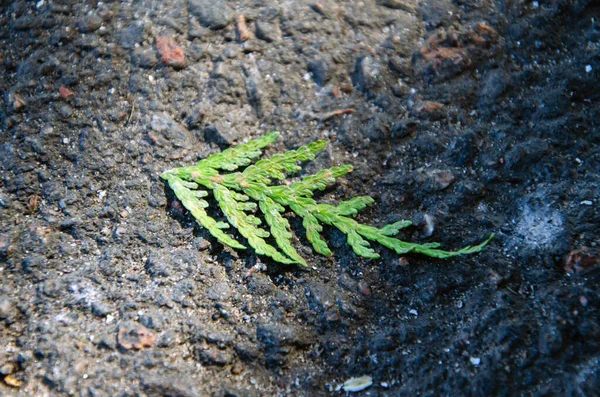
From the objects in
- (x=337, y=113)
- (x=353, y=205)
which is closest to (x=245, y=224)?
(x=353, y=205)

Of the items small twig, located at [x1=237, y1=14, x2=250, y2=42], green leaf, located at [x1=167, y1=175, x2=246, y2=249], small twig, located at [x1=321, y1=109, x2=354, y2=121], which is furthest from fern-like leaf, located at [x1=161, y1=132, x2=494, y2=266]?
small twig, located at [x1=237, y1=14, x2=250, y2=42]

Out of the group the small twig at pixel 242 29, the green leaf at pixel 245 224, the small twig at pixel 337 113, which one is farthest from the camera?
the small twig at pixel 242 29

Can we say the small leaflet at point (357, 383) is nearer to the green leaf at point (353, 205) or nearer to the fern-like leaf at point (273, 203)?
the fern-like leaf at point (273, 203)

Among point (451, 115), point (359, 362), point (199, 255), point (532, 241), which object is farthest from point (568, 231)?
point (199, 255)

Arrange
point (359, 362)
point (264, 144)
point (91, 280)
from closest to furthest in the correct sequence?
point (359, 362) → point (91, 280) → point (264, 144)

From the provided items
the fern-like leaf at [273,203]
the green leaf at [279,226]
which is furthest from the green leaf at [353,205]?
the green leaf at [279,226]

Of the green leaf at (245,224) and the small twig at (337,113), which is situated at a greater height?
the small twig at (337,113)

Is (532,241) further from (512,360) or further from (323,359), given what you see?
(323,359)
